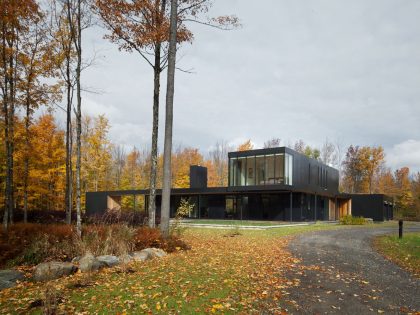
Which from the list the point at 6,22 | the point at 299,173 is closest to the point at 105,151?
the point at 299,173

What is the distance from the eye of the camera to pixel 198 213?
3575cm

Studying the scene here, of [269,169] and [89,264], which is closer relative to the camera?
[89,264]

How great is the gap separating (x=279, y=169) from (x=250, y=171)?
2.81 metres

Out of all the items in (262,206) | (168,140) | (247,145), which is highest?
(247,145)

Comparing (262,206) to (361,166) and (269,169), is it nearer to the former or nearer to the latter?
(269,169)

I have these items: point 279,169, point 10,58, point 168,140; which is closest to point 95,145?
point 279,169

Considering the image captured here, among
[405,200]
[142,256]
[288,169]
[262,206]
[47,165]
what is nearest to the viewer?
[142,256]

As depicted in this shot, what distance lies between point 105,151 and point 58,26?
81.3 ft

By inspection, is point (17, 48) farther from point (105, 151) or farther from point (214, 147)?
point (214, 147)

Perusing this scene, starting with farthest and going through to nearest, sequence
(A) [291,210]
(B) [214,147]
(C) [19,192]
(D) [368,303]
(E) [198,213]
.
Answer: (B) [214,147] < (E) [198,213] < (A) [291,210] < (C) [19,192] < (D) [368,303]

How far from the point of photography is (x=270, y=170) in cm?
2980

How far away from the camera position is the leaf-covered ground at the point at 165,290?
512 cm

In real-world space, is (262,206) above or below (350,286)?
below

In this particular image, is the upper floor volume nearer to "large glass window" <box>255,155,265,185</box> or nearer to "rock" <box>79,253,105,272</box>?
"large glass window" <box>255,155,265,185</box>
